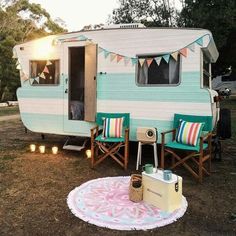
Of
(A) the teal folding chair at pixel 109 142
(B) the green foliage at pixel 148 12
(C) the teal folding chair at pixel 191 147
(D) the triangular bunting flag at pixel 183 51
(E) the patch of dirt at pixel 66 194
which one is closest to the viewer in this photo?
(E) the patch of dirt at pixel 66 194

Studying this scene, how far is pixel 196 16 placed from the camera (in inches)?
608

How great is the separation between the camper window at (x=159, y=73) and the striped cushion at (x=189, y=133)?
0.86 metres

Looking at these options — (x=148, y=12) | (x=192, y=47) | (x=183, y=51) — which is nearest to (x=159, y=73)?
(x=183, y=51)

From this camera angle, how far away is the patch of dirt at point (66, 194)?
3.05 m

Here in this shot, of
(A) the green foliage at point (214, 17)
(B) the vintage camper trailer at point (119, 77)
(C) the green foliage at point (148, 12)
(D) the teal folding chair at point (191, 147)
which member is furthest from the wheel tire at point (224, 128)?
(C) the green foliage at point (148, 12)

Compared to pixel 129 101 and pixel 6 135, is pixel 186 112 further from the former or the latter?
pixel 6 135

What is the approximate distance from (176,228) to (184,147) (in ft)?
5.60

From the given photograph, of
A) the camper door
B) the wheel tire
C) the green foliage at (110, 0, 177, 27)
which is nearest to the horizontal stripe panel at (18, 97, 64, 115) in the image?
the camper door

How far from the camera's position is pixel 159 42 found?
5.33m

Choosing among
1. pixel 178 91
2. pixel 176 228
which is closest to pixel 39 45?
pixel 178 91

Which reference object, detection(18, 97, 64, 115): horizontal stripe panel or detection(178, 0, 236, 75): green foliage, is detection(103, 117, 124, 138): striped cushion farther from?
detection(178, 0, 236, 75): green foliage

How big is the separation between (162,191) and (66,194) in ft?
4.26

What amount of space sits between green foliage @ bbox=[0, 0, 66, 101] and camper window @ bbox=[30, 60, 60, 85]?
39.2 feet

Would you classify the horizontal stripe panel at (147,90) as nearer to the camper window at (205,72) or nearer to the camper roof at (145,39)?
the camper roof at (145,39)
